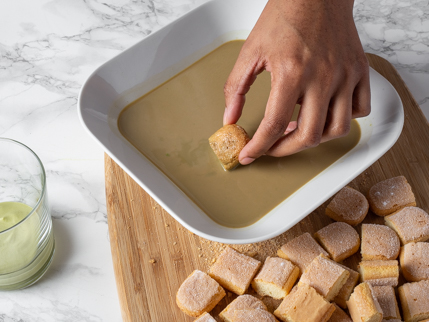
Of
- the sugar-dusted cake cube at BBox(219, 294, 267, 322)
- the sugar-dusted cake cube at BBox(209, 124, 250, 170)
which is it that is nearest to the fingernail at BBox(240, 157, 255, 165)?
the sugar-dusted cake cube at BBox(209, 124, 250, 170)

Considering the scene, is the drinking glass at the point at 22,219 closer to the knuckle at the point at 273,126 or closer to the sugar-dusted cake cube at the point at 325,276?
the knuckle at the point at 273,126

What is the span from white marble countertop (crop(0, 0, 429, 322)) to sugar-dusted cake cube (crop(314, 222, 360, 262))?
2.58ft

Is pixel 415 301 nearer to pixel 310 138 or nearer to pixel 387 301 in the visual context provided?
pixel 387 301

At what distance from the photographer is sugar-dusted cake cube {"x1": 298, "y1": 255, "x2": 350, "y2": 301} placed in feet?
5.06

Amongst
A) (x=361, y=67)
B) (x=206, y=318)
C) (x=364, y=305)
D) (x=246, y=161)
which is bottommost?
(x=206, y=318)

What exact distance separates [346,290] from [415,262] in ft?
0.87

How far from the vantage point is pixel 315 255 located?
1.66 meters

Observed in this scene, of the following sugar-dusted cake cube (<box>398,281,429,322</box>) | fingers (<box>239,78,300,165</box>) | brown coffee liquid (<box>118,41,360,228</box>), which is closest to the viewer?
fingers (<box>239,78,300,165</box>)

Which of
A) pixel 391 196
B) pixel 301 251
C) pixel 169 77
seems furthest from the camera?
pixel 169 77

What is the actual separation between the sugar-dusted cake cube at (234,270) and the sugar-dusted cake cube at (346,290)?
0.96ft

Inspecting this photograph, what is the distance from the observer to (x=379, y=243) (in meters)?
1.68

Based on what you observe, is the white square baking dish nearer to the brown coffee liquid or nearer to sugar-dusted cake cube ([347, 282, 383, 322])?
the brown coffee liquid

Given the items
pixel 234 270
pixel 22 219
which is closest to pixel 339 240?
pixel 234 270

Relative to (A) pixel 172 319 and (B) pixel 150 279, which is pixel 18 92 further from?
(A) pixel 172 319
